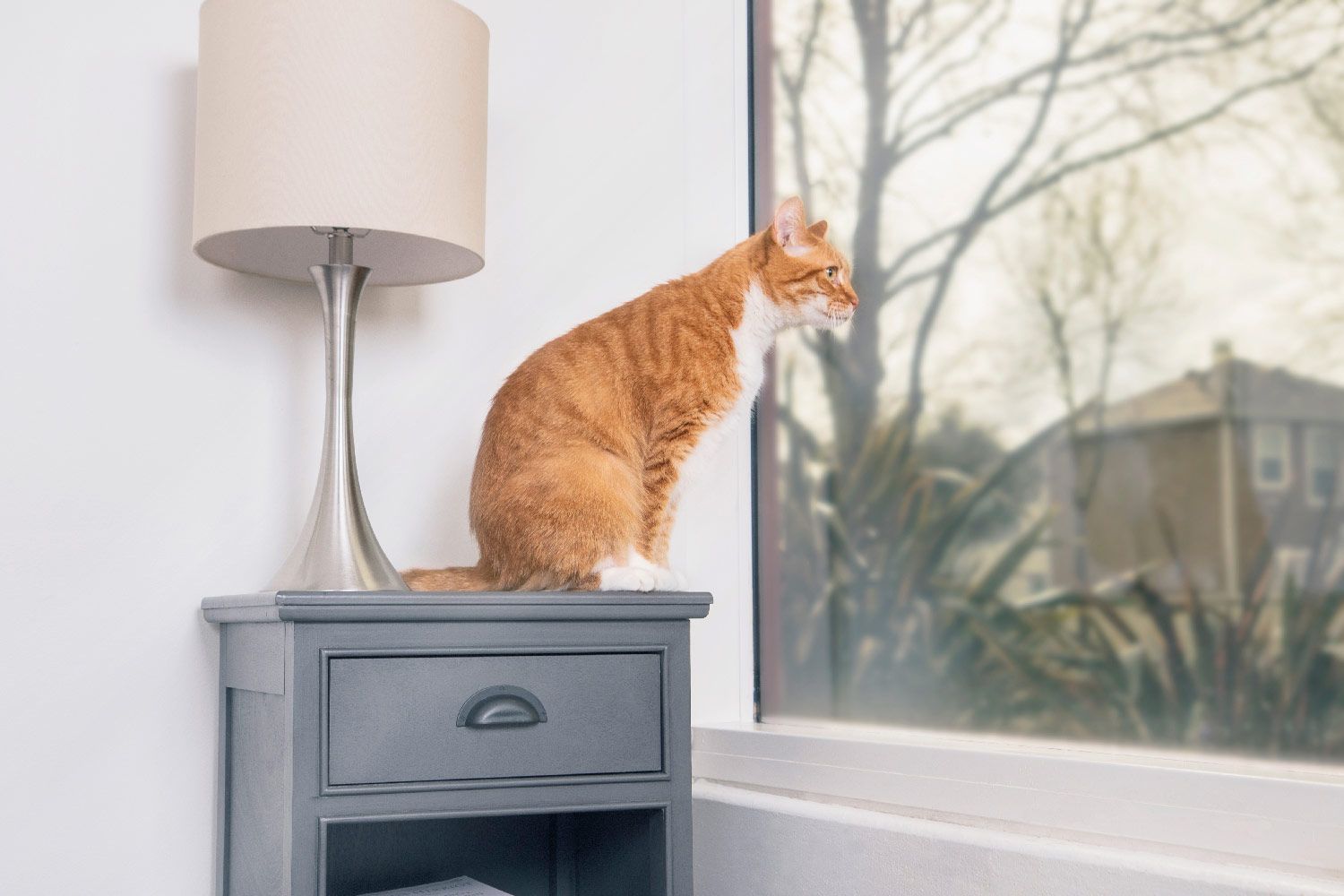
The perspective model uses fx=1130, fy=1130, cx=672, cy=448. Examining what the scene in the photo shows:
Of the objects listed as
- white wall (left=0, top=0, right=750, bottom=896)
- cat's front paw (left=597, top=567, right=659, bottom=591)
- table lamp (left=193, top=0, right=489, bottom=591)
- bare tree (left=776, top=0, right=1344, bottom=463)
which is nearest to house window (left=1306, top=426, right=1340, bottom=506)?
bare tree (left=776, top=0, right=1344, bottom=463)

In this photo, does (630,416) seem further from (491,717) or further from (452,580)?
(491,717)

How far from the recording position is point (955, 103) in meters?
1.46

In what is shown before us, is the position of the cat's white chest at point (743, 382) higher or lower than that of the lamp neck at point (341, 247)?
lower

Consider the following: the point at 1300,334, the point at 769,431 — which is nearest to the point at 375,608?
the point at 769,431

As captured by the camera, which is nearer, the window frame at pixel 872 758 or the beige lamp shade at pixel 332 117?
the window frame at pixel 872 758

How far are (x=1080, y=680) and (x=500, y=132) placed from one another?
1065 mm

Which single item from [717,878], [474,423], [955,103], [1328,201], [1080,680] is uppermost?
[955,103]

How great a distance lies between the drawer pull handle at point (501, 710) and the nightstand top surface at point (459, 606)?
0.07 metres

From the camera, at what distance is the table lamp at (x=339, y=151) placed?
3.83 feet

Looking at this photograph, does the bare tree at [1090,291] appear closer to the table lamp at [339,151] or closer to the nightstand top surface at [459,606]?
the nightstand top surface at [459,606]

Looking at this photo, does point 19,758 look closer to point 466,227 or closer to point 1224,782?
point 466,227

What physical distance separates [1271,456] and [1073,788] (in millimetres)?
381

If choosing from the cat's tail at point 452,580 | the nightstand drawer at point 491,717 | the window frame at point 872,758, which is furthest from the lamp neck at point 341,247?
the window frame at point 872,758

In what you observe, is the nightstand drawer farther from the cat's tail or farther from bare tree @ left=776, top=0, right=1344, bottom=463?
bare tree @ left=776, top=0, right=1344, bottom=463
